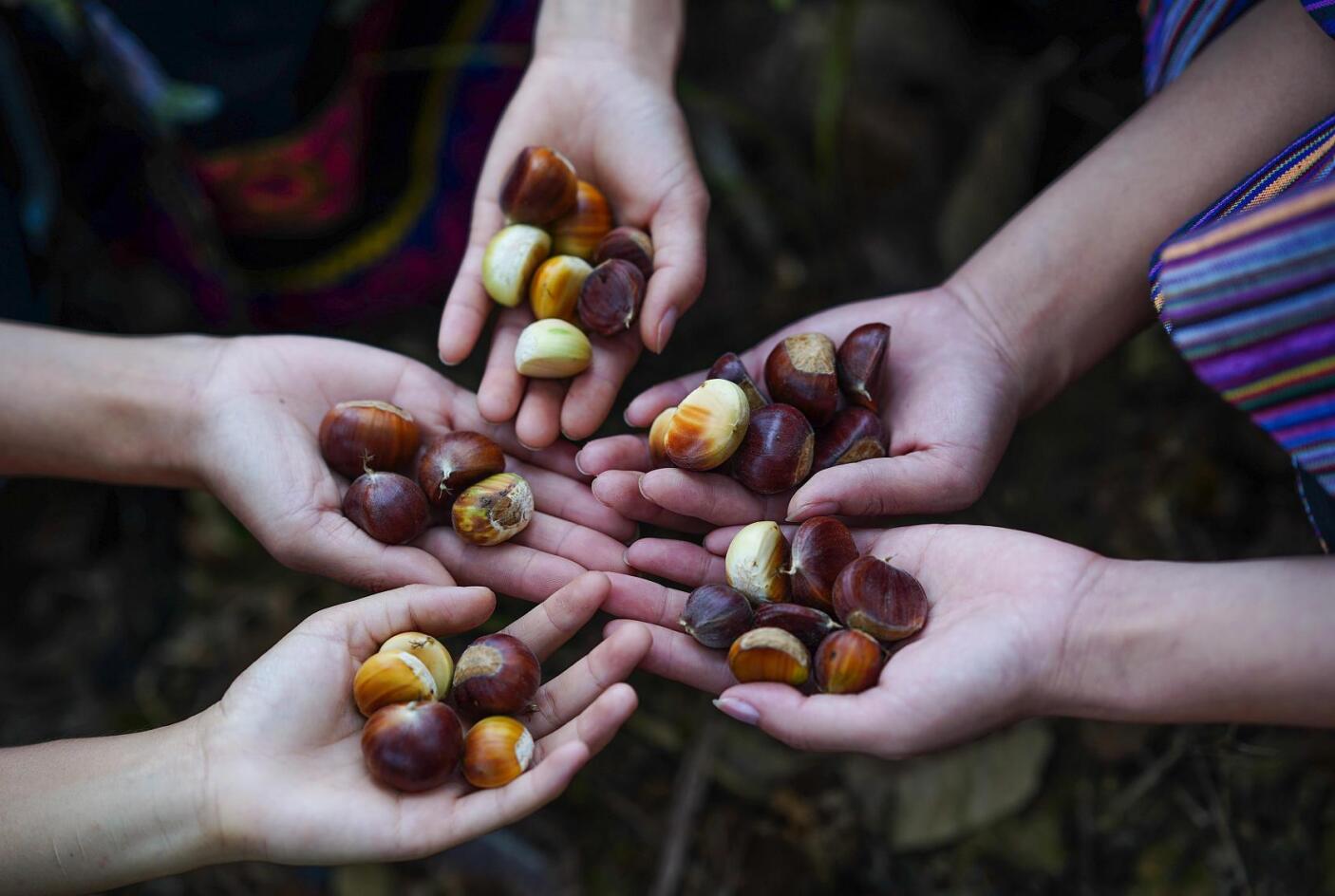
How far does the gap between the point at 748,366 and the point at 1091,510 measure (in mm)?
1441

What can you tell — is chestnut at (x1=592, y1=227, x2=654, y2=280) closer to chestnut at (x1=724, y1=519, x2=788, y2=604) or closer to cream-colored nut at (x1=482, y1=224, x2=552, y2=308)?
cream-colored nut at (x1=482, y1=224, x2=552, y2=308)

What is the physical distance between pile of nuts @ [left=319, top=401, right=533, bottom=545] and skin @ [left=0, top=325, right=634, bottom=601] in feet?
0.16

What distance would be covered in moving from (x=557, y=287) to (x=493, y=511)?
2.14 feet

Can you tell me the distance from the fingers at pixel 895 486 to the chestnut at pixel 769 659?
286 millimetres

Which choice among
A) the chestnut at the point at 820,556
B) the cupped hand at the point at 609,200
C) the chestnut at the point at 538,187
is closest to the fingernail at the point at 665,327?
the cupped hand at the point at 609,200

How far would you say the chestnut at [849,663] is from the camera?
1896mm

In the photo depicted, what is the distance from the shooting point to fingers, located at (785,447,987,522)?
2105mm

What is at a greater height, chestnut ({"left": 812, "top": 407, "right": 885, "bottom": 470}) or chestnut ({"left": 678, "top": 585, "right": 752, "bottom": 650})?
chestnut ({"left": 812, "top": 407, "right": 885, "bottom": 470})

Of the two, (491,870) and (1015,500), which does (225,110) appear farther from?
(1015,500)

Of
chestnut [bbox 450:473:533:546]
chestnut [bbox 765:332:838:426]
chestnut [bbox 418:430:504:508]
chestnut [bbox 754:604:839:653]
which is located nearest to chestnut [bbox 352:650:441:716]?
chestnut [bbox 450:473:533:546]

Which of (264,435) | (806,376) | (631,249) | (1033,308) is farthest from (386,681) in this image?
(1033,308)

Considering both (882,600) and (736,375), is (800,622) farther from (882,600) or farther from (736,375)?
(736,375)

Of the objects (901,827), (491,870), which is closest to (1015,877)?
(901,827)

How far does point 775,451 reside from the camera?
226 centimetres
